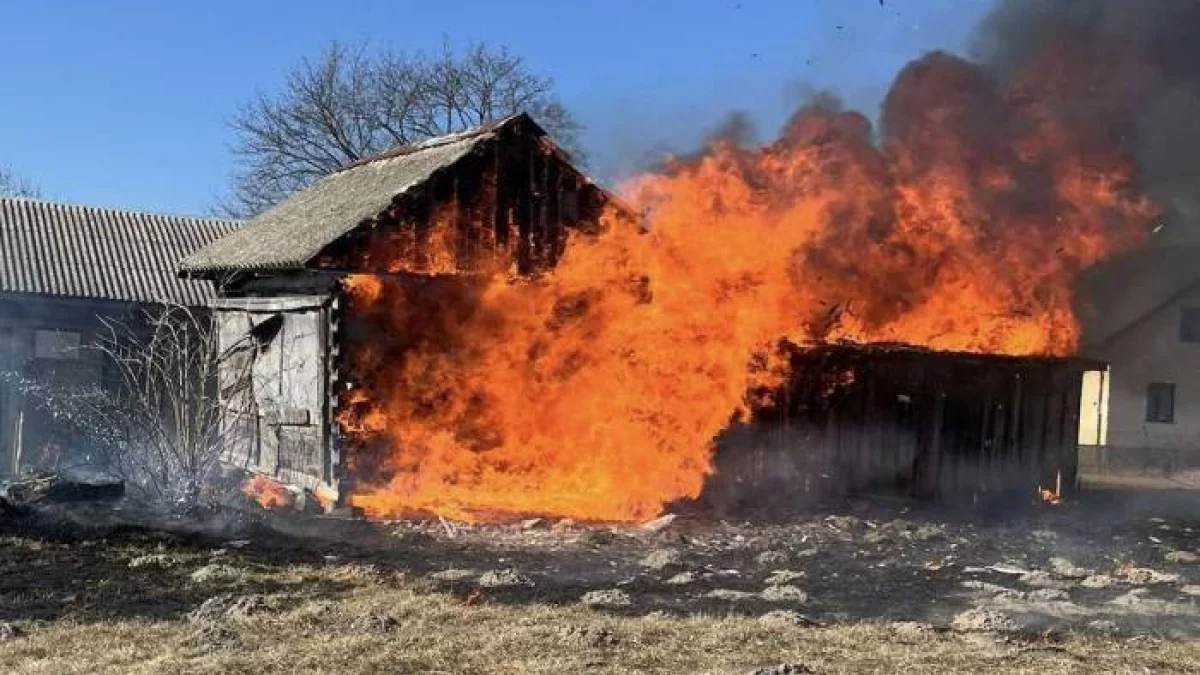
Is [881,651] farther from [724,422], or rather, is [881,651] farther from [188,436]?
[188,436]

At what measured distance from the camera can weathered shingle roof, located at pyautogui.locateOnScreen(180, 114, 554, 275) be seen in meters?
14.2

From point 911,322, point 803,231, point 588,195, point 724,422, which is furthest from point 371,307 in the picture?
point 911,322

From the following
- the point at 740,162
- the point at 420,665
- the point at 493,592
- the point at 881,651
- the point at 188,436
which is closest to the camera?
the point at 420,665

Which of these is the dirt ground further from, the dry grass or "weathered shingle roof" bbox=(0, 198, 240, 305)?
"weathered shingle roof" bbox=(0, 198, 240, 305)

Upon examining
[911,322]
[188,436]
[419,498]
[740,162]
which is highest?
[740,162]

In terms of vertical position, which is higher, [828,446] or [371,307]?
[371,307]

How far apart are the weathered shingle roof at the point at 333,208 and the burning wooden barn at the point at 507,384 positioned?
7cm

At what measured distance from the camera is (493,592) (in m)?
9.05

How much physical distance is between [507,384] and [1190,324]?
24967 mm

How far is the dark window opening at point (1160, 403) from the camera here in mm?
30672

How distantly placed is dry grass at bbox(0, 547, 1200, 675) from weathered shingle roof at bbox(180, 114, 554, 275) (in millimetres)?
6384

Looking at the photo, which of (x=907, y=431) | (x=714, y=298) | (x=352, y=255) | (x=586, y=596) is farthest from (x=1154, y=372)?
(x=586, y=596)

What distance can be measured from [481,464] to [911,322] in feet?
22.1

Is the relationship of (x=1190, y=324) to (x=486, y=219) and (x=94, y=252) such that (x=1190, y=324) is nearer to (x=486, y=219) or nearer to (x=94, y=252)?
(x=486, y=219)
